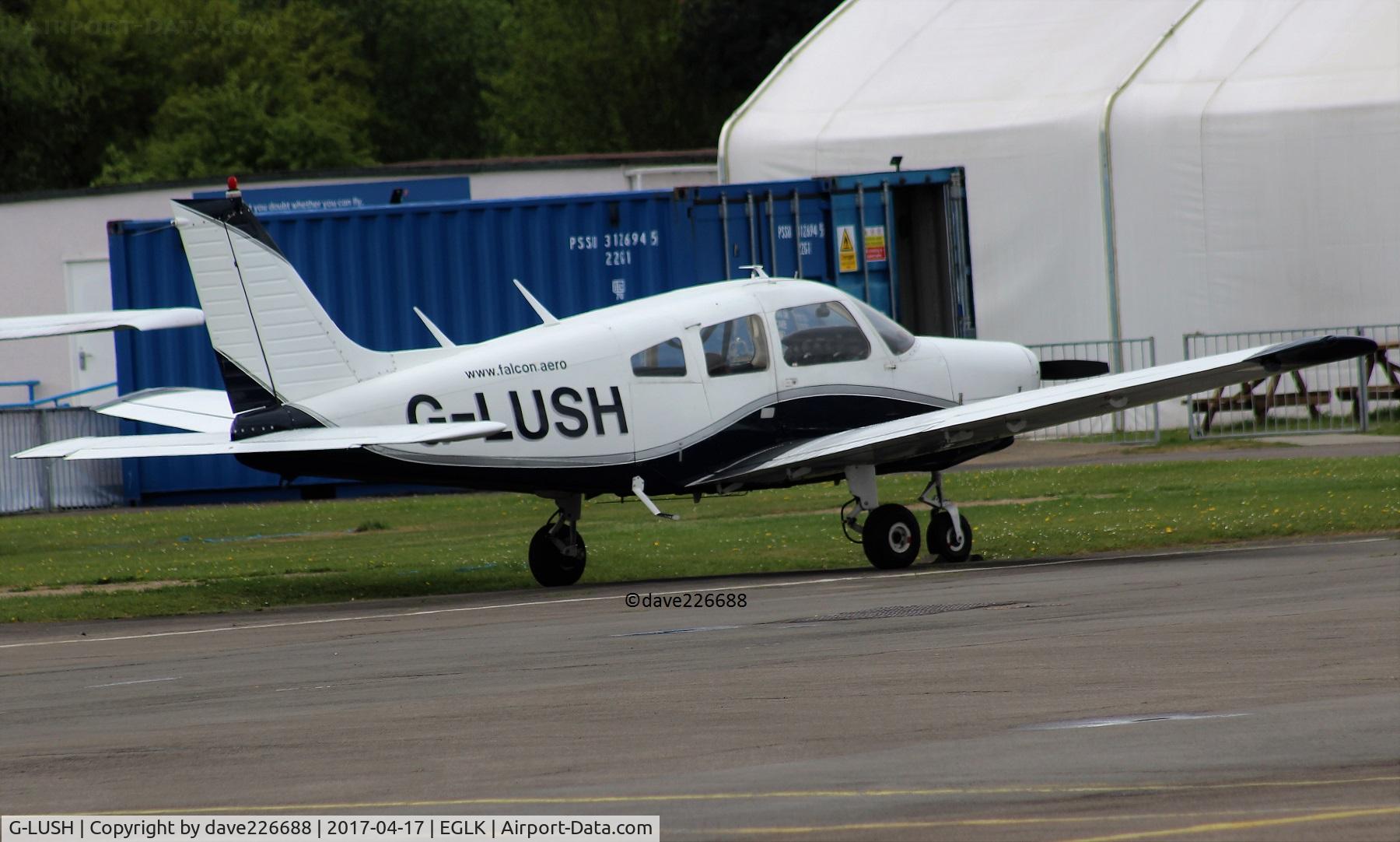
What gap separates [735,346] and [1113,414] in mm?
16174

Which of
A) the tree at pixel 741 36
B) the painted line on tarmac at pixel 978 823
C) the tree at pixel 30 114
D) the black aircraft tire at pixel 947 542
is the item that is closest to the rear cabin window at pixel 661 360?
the black aircraft tire at pixel 947 542

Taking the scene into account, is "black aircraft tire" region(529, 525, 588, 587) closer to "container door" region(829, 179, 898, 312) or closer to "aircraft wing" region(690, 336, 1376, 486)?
"aircraft wing" region(690, 336, 1376, 486)

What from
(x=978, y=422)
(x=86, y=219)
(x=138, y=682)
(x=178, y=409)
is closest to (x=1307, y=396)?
(x=978, y=422)

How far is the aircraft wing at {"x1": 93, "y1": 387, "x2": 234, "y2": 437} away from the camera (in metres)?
17.1

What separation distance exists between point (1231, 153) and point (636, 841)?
28.4 meters

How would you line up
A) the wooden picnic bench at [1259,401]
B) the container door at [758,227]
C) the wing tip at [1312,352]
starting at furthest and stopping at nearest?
the wooden picnic bench at [1259,401] → the container door at [758,227] → the wing tip at [1312,352]

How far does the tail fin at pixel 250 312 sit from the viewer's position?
15.1 meters

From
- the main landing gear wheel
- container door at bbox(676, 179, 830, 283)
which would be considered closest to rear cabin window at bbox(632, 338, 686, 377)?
the main landing gear wheel

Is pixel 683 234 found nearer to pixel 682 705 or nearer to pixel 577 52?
pixel 682 705

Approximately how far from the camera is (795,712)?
30.3ft

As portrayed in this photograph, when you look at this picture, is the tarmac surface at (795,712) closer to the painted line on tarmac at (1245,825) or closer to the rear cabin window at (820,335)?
the painted line on tarmac at (1245,825)

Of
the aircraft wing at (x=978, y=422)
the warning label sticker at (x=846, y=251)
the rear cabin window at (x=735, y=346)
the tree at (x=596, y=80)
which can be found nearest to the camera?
the aircraft wing at (x=978, y=422)

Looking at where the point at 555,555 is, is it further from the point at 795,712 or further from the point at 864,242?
the point at 864,242

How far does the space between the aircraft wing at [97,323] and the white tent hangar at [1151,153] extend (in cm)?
1524
